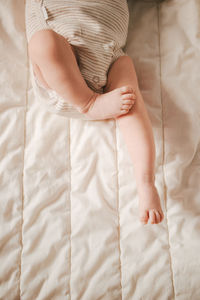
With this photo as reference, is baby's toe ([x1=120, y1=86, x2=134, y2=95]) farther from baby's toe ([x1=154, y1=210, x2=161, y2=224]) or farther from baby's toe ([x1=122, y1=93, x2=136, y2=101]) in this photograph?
baby's toe ([x1=154, y1=210, x2=161, y2=224])

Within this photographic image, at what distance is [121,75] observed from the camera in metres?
0.77

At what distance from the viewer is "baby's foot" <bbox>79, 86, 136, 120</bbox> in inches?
27.1

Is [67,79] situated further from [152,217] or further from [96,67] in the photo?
[152,217]

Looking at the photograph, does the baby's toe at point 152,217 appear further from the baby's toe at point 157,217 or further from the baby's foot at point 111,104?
the baby's foot at point 111,104

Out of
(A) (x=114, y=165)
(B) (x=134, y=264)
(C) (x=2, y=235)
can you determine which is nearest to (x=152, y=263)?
(B) (x=134, y=264)

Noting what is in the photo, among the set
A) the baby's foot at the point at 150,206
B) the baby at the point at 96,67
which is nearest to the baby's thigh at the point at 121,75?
the baby at the point at 96,67

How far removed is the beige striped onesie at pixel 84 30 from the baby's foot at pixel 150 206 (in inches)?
11.3

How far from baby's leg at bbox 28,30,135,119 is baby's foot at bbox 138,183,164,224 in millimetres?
215

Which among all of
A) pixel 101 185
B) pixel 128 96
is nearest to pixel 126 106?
pixel 128 96

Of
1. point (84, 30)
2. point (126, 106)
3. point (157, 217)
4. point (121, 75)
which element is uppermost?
point (84, 30)

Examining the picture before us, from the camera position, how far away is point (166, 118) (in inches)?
31.7

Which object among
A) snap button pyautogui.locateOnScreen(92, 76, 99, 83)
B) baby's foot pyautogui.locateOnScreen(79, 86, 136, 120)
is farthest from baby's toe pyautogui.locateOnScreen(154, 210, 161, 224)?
snap button pyautogui.locateOnScreen(92, 76, 99, 83)

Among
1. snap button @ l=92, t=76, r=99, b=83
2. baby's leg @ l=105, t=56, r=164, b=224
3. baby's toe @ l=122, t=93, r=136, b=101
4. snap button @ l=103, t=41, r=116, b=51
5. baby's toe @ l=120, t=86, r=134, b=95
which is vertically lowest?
baby's leg @ l=105, t=56, r=164, b=224

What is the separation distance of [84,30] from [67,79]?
175 millimetres
